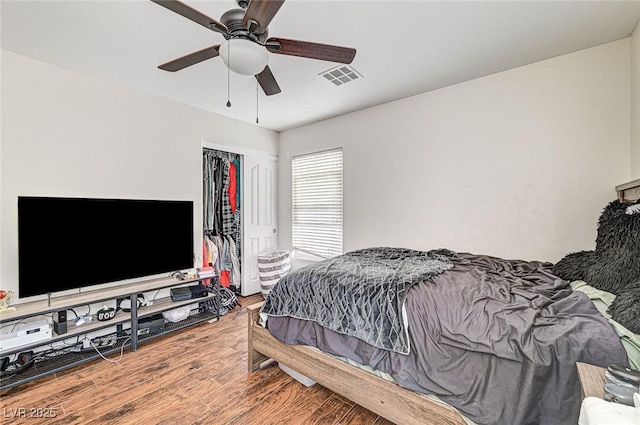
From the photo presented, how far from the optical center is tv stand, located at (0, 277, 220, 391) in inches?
82.1

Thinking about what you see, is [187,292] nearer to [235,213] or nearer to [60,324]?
[60,324]

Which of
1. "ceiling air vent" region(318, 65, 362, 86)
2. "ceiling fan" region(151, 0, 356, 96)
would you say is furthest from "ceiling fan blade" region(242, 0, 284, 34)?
"ceiling air vent" region(318, 65, 362, 86)

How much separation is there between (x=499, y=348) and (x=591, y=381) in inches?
14.0

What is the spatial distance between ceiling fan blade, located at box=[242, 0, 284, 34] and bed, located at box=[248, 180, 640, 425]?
1.65 m

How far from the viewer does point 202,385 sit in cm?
206

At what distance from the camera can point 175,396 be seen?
6.37 ft

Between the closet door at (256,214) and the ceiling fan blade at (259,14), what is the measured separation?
2.83 meters

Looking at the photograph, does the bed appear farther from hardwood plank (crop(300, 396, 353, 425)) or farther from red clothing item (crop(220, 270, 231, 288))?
red clothing item (crop(220, 270, 231, 288))

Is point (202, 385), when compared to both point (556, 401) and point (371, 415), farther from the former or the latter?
point (556, 401)

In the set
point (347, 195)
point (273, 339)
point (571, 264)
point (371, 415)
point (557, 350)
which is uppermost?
point (347, 195)

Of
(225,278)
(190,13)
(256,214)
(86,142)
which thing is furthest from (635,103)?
(86,142)

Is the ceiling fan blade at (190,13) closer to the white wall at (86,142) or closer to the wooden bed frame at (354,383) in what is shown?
the wooden bed frame at (354,383)

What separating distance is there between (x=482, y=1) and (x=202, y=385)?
326cm

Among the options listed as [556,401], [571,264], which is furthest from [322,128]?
[556,401]
